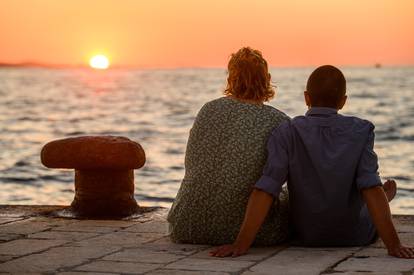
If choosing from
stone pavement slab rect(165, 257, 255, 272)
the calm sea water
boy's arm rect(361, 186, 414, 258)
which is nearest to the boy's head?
boy's arm rect(361, 186, 414, 258)

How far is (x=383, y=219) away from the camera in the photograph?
6.37 meters

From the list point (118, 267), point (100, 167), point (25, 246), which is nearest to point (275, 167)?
point (118, 267)

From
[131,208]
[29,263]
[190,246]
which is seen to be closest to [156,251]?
[190,246]

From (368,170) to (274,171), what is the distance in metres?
0.60

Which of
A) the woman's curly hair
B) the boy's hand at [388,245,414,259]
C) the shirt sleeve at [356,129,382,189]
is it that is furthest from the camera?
the woman's curly hair

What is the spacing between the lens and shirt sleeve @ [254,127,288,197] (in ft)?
21.1

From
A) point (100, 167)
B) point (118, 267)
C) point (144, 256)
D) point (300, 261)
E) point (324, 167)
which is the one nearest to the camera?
point (118, 267)

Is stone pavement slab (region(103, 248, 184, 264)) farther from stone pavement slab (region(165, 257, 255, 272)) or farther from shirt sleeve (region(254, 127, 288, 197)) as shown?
shirt sleeve (region(254, 127, 288, 197))

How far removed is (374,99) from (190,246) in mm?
56755

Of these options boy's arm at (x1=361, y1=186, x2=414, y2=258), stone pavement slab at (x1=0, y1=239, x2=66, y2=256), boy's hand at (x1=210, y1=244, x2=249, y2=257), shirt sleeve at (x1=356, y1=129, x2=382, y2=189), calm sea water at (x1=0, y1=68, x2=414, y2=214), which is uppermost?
shirt sleeve at (x1=356, y1=129, x2=382, y2=189)

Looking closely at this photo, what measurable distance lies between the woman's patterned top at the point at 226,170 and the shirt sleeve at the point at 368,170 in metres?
0.61

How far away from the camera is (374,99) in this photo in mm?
62562

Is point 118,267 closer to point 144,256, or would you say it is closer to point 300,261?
point 144,256

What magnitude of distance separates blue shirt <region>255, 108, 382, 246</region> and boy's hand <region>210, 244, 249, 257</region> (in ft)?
1.48
